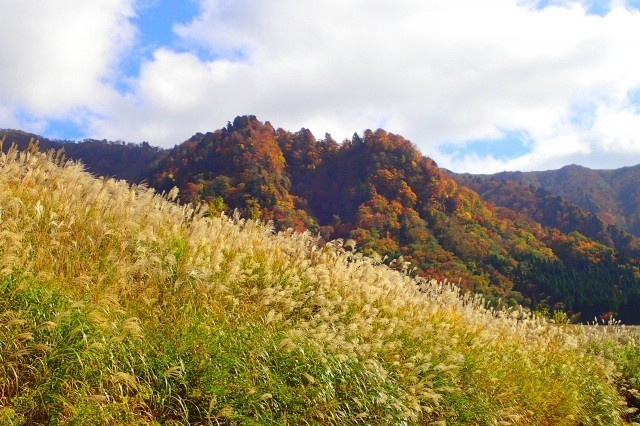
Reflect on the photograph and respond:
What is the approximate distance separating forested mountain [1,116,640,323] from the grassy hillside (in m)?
33.1

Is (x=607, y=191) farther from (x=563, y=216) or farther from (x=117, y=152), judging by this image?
(x=117, y=152)

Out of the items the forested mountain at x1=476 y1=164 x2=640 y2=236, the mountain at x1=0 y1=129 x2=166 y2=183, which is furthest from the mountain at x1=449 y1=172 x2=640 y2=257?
the mountain at x1=0 y1=129 x2=166 y2=183

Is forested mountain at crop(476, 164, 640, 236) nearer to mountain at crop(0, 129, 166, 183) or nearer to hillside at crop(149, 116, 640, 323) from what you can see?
hillside at crop(149, 116, 640, 323)

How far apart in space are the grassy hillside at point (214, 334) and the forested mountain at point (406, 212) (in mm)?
33118

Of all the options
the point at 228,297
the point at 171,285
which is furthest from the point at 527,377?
the point at 171,285

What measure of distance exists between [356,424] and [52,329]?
2317mm

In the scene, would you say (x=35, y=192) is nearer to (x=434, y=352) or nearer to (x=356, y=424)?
(x=356, y=424)

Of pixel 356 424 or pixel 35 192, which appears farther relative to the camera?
pixel 35 192

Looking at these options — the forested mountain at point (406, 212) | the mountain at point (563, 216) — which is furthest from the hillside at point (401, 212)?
the mountain at point (563, 216)

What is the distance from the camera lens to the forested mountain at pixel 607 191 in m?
161

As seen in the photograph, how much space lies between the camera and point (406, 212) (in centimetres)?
6066

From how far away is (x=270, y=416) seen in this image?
386cm

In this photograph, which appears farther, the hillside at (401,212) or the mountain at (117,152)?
the mountain at (117,152)

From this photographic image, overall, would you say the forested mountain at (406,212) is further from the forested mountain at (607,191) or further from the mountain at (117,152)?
the forested mountain at (607,191)
